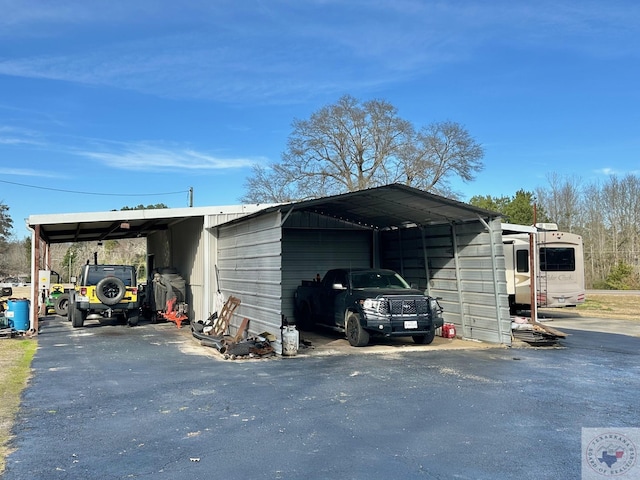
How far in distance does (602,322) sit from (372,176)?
23.2m

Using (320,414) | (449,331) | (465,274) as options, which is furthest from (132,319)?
(320,414)

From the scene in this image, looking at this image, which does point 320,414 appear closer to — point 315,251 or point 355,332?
point 355,332

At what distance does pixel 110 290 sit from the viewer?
1705 centimetres

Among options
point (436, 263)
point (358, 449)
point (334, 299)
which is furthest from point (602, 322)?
point (358, 449)

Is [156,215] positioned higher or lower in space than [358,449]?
higher

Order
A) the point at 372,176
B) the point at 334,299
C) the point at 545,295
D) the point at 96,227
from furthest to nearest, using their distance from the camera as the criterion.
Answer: the point at 372,176, the point at 96,227, the point at 545,295, the point at 334,299

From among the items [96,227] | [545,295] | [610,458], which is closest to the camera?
[610,458]

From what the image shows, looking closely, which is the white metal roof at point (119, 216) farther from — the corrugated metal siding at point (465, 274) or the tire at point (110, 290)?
the corrugated metal siding at point (465, 274)

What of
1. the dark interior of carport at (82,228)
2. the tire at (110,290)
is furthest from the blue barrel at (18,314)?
the tire at (110,290)

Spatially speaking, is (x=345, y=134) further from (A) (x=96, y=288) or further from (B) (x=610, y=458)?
(B) (x=610, y=458)

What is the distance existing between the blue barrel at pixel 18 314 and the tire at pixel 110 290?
79.8 inches

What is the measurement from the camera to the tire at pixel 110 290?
55.1ft

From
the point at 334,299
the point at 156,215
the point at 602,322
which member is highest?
Answer: the point at 156,215

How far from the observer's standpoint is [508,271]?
63.7 feet
